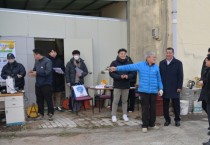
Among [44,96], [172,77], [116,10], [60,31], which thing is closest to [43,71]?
[44,96]

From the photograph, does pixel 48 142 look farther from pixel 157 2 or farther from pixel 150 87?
pixel 157 2

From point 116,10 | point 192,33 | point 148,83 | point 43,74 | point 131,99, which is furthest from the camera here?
point 116,10

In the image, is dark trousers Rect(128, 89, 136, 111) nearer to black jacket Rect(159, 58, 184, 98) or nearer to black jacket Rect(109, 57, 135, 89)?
black jacket Rect(109, 57, 135, 89)

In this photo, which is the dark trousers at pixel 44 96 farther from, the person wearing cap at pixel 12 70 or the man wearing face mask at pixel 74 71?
the man wearing face mask at pixel 74 71

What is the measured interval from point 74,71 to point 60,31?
1342mm

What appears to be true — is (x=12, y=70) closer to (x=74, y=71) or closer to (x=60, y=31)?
(x=74, y=71)

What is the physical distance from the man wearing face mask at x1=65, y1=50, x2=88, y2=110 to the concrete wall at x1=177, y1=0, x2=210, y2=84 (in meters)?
2.83

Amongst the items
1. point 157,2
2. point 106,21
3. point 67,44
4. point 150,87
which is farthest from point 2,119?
point 157,2

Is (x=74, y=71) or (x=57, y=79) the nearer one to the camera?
(x=74, y=71)

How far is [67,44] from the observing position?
31.1ft

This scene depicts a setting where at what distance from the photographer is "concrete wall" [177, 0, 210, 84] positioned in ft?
29.7

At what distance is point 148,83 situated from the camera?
22.5 ft

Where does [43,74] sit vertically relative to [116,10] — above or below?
below

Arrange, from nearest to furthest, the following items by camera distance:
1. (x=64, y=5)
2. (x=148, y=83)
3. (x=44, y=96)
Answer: (x=148, y=83), (x=44, y=96), (x=64, y=5)
